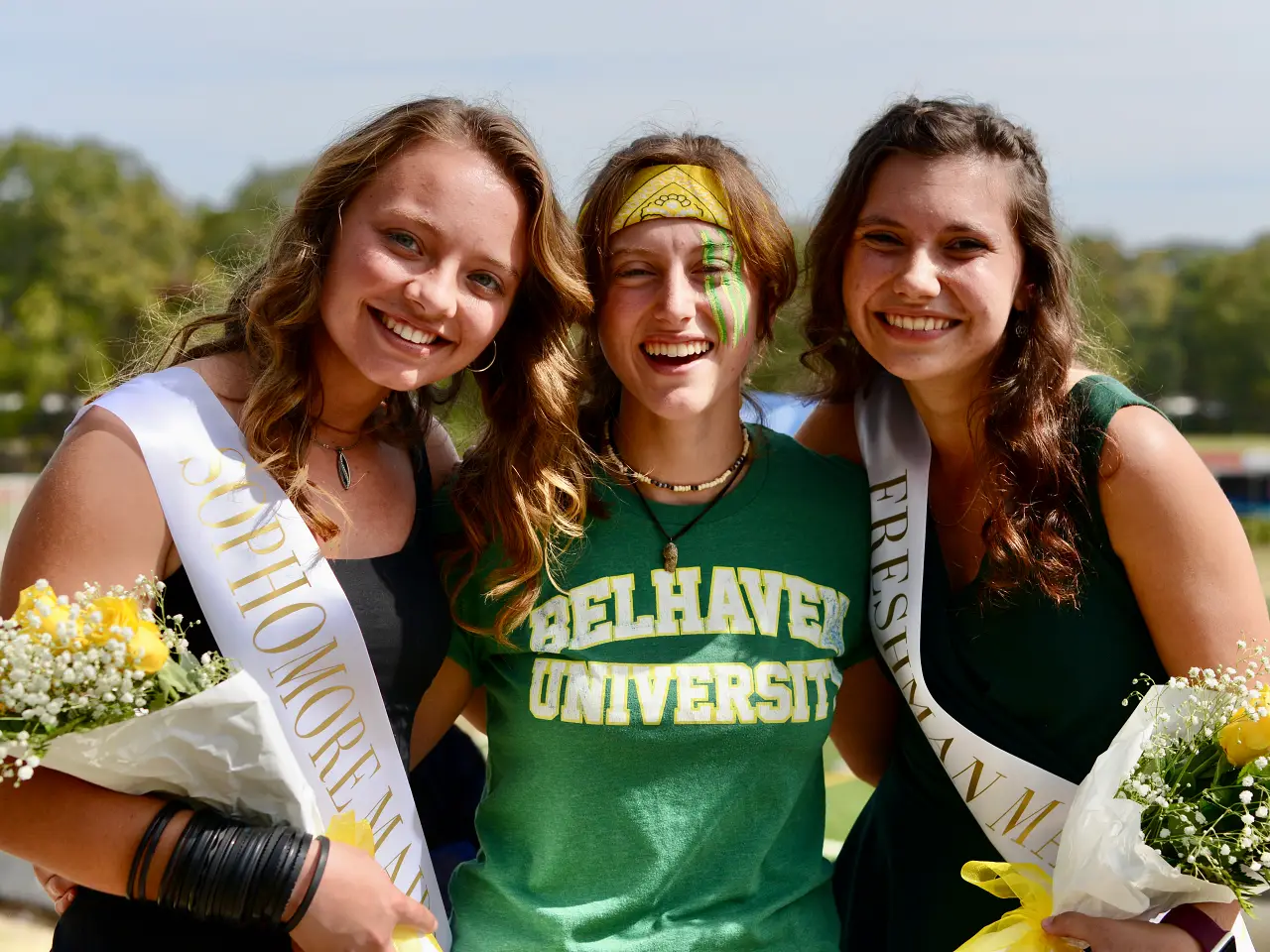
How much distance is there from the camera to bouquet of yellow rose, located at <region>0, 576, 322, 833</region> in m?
2.15

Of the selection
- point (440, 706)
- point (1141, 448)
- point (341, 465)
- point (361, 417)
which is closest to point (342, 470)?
point (341, 465)

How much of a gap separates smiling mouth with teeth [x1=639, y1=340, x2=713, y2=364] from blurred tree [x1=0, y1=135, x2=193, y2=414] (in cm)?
4225

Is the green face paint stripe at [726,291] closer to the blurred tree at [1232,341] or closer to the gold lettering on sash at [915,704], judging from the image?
the gold lettering on sash at [915,704]

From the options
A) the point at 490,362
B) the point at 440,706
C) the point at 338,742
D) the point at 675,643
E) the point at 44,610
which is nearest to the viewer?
the point at 44,610

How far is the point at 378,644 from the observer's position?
115 inches

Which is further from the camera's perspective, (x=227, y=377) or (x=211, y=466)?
(x=227, y=377)

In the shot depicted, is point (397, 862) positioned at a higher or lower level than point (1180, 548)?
lower

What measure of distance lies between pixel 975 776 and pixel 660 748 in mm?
792

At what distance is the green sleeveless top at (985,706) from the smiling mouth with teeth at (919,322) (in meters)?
0.35

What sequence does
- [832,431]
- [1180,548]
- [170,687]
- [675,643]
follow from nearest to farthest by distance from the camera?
[170,687], [1180,548], [675,643], [832,431]

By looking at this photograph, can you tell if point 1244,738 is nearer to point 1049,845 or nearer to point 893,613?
point 1049,845

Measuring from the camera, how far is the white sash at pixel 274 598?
2783 millimetres

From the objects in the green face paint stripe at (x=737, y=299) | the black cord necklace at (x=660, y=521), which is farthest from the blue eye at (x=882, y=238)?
the black cord necklace at (x=660, y=521)

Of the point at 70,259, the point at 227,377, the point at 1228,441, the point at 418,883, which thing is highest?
the point at 227,377
